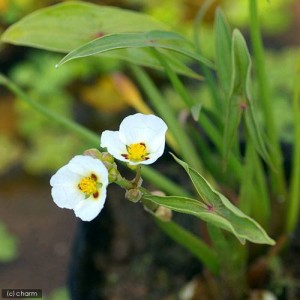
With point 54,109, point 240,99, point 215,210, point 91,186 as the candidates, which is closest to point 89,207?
point 91,186

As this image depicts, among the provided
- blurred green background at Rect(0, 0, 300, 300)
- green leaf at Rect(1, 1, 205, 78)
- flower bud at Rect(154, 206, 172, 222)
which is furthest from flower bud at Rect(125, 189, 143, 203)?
blurred green background at Rect(0, 0, 300, 300)

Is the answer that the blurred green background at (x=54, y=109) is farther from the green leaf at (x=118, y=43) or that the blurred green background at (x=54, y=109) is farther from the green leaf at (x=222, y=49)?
the green leaf at (x=118, y=43)

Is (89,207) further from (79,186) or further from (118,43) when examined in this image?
(118,43)

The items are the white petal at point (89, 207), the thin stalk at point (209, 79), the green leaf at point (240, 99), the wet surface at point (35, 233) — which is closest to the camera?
the white petal at point (89, 207)

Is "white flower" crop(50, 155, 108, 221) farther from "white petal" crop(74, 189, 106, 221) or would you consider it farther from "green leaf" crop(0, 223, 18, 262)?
"green leaf" crop(0, 223, 18, 262)

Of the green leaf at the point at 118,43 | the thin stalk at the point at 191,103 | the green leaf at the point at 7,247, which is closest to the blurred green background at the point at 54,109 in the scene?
the green leaf at the point at 7,247

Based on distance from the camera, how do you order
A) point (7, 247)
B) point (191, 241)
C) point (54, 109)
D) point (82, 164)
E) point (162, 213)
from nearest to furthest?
point (82, 164), point (162, 213), point (191, 241), point (7, 247), point (54, 109)
